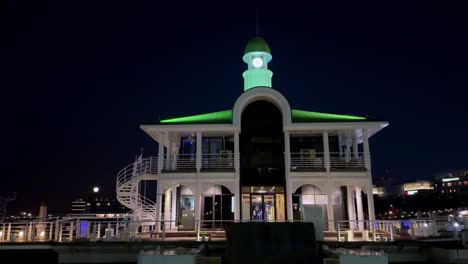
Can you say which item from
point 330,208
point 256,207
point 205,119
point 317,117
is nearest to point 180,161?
point 205,119

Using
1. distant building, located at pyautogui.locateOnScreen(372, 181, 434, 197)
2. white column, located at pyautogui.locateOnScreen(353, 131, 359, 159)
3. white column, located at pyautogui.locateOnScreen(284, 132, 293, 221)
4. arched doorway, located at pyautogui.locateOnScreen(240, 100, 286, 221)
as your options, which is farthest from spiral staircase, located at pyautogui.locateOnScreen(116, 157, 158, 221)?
distant building, located at pyautogui.locateOnScreen(372, 181, 434, 197)

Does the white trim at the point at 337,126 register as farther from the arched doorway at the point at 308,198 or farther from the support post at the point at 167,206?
the support post at the point at 167,206

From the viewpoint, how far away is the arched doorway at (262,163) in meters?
25.4

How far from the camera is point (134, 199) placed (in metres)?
26.6

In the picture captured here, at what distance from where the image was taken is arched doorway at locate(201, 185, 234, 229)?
1011 inches

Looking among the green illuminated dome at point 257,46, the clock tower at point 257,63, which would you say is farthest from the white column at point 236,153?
the green illuminated dome at point 257,46

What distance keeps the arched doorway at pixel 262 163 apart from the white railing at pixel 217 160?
820 millimetres

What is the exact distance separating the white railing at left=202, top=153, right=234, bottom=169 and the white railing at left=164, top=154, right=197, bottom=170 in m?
0.77

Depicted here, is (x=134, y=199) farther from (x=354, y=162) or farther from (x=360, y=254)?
(x=360, y=254)

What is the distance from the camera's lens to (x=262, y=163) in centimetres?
2620

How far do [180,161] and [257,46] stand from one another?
11.7 metres

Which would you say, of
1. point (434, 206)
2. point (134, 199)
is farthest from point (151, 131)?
point (434, 206)

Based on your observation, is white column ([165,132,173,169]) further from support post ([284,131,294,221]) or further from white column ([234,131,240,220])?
support post ([284,131,294,221])

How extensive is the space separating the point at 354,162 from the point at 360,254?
45.4ft
